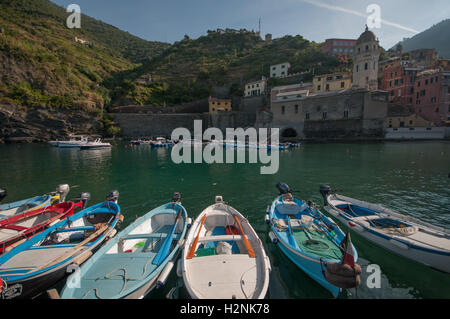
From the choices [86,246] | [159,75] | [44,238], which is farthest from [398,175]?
[159,75]

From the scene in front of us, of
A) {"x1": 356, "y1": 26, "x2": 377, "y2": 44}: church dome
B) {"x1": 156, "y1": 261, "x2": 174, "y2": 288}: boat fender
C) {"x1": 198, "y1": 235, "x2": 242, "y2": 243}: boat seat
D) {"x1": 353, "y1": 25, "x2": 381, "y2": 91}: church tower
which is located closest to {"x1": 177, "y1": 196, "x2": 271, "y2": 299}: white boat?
{"x1": 198, "y1": 235, "x2": 242, "y2": 243}: boat seat

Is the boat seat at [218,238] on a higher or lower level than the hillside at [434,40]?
lower

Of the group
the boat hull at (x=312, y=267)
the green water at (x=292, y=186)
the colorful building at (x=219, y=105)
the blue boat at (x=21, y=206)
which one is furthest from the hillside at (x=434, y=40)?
the blue boat at (x=21, y=206)

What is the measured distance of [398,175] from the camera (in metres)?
15.6

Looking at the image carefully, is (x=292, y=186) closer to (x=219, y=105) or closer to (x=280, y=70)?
(x=219, y=105)

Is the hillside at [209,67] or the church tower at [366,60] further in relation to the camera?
the hillside at [209,67]

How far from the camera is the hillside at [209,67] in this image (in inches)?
2409

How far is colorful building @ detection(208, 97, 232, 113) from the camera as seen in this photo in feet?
185

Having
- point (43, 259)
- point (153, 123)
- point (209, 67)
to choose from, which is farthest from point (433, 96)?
point (209, 67)

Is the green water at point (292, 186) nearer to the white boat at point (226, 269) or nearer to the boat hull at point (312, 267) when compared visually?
the boat hull at point (312, 267)

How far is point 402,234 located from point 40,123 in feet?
208

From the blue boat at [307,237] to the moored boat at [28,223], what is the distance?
7.80 m

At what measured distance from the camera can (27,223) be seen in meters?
7.39
